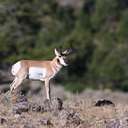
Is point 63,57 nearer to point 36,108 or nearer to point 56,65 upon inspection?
point 56,65

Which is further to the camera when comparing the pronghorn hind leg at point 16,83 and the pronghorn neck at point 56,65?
the pronghorn neck at point 56,65

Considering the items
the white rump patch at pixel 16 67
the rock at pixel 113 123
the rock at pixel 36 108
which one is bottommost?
the rock at pixel 113 123

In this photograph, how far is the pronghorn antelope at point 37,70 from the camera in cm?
1547

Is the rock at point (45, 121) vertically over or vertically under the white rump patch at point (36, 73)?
under

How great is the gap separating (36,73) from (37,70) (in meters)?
0.07

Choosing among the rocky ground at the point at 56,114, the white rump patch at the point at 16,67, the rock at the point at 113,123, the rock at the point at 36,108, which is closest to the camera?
the rock at the point at 113,123

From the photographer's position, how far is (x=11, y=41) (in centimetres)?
3744

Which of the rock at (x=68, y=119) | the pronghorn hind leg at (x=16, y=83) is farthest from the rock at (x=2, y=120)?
the pronghorn hind leg at (x=16, y=83)

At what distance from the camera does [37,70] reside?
15.4 metres

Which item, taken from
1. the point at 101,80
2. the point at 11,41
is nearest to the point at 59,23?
the point at 101,80

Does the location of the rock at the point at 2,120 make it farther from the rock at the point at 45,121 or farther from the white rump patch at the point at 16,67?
the white rump patch at the point at 16,67

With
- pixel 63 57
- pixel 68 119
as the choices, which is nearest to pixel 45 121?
pixel 68 119

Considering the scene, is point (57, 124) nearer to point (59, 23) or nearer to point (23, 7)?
point (23, 7)

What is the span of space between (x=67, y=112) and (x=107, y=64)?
4587 cm
